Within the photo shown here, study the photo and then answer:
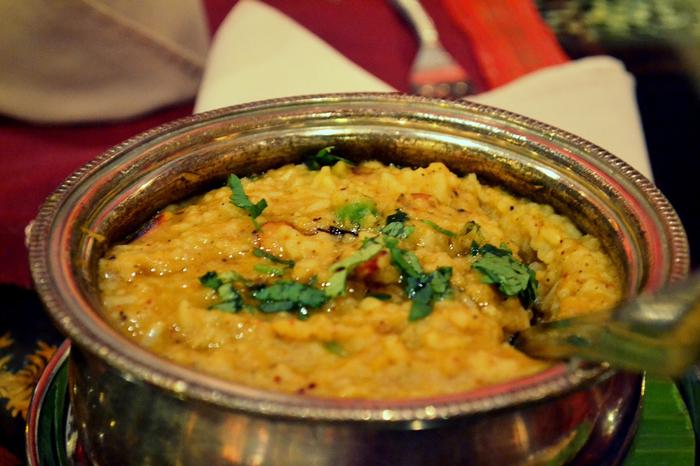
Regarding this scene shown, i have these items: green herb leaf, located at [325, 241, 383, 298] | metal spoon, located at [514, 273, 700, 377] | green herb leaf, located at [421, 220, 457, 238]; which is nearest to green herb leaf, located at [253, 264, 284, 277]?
green herb leaf, located at [325, 241, 383, 298]

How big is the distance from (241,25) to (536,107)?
1.06m

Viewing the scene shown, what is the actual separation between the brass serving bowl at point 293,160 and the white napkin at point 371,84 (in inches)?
24.3

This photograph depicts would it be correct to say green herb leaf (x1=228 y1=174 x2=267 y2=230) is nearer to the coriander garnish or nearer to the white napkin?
the coriander garnish

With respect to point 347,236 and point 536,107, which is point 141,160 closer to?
point 347,236

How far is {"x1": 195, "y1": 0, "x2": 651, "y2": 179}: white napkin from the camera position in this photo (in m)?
2.45

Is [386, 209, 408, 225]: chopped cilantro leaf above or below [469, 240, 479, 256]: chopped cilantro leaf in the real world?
below

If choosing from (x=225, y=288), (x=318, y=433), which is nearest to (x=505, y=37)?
(x=225, y=288)

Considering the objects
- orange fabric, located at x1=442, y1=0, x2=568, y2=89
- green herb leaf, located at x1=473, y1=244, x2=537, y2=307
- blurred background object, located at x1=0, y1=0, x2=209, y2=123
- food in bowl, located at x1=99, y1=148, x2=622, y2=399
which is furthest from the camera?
orange fabric, located at x1=442, y1=0, x2=568, y2=89

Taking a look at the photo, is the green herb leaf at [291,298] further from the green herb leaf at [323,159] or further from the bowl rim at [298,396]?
the green herb leaf at [323,159]

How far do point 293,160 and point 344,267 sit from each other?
1.80 feet

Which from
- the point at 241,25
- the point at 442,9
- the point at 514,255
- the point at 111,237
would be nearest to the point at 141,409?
the point at 111,237

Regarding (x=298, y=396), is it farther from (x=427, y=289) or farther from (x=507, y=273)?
(x=507, y=273)

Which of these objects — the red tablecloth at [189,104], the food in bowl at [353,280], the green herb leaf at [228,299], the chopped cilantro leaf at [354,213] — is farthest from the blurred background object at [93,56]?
the green herb leaf at [228,299]

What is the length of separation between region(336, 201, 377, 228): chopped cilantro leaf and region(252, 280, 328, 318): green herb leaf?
25 cm
